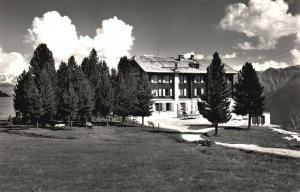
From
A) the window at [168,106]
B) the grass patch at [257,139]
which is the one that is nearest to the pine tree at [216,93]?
the grass patch at [257,139]

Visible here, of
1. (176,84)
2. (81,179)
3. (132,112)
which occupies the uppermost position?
(176,84)

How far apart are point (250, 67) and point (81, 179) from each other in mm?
41971

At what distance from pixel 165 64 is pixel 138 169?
2294 inches

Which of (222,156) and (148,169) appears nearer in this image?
(148,169)

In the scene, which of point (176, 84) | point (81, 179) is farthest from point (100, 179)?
point (176, 84)

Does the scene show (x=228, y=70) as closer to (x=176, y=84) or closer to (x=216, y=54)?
(x=176, y=84)

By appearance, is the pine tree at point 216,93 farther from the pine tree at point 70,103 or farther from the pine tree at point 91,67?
the pine tree at point 91,67

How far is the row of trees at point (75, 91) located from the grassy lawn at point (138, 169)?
42.1 ft

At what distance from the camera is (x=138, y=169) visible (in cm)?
1953

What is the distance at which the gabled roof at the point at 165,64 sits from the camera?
73.6 metres

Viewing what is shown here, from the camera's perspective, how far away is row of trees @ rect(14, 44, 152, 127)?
42.5 meters

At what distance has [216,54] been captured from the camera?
141 ft

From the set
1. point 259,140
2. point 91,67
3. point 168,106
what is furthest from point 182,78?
point 259,140

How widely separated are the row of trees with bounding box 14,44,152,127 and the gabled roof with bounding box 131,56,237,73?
15.2 m
